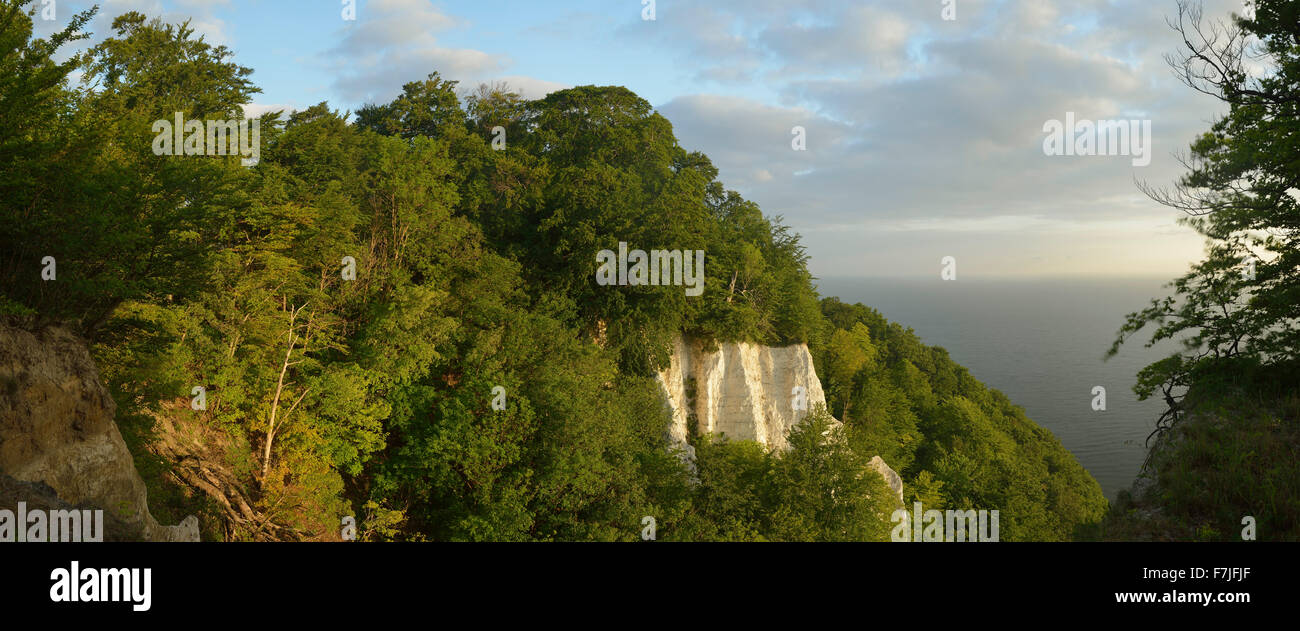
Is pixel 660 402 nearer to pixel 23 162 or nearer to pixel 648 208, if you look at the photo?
pixel 648 208

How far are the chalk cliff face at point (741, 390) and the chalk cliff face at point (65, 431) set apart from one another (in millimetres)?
21095

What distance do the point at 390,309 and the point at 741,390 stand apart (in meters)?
19.1

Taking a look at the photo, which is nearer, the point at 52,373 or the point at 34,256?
the point at 52,373

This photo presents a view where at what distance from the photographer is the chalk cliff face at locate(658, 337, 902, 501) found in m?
32.0

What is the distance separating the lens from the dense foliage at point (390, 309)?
12.6 metres

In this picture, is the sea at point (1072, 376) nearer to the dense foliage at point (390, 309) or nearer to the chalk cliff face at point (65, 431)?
the dense foliage at point (390, 309)

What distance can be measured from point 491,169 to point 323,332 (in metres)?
15.9

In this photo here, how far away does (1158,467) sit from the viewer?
9.03m

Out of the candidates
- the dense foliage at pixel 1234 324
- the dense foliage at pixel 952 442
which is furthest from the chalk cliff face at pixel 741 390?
the dense foliage at pixel 1234 324

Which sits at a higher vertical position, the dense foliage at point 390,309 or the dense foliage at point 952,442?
the dense foliage at point 390,309

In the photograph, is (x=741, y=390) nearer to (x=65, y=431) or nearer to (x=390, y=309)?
(x=390, y=309)

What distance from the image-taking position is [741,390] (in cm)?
3341
